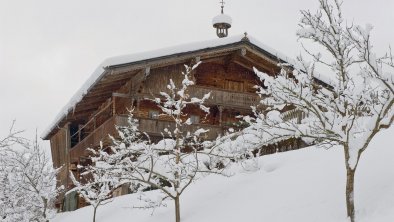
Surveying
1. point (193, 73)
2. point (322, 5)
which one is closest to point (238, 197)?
point (322, 5)

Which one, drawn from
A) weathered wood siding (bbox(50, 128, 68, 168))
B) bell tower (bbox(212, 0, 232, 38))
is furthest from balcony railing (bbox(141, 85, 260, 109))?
weathered wood siding (bbox(50, 128, 68, 168))

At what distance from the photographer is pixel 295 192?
41.8ft

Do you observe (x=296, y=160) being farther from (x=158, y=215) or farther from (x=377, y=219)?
(x=377, y=219)

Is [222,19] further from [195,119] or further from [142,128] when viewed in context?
[142,128]

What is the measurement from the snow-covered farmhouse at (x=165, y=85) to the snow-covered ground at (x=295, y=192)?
4.88m

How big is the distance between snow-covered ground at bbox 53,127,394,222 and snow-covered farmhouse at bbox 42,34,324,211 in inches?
192

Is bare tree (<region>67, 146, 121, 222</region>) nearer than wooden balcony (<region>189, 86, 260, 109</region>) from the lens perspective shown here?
Yes

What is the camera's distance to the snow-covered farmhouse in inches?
921

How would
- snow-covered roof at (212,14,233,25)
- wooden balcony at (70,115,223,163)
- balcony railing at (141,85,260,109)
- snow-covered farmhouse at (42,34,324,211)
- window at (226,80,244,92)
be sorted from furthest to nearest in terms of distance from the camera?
snow-covered roof at (212,14,233,25), window at (226,80,244,92), balcony railing at (141,85,260,109), snow-covered farmhouse at (42,34,324,211), wooden balcony at (70,115,223,163)

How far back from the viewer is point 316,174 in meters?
13.4

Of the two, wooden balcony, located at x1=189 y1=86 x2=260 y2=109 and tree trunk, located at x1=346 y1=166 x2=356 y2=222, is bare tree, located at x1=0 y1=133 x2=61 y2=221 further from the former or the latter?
tree trunk, located at x1=346 y1=166 x2=356 y2=222

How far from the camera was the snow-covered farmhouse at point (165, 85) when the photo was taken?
23391mm

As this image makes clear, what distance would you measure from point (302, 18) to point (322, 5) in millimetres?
464

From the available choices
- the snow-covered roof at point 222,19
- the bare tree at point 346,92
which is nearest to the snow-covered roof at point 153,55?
the snow-covered roof at point 222,19
